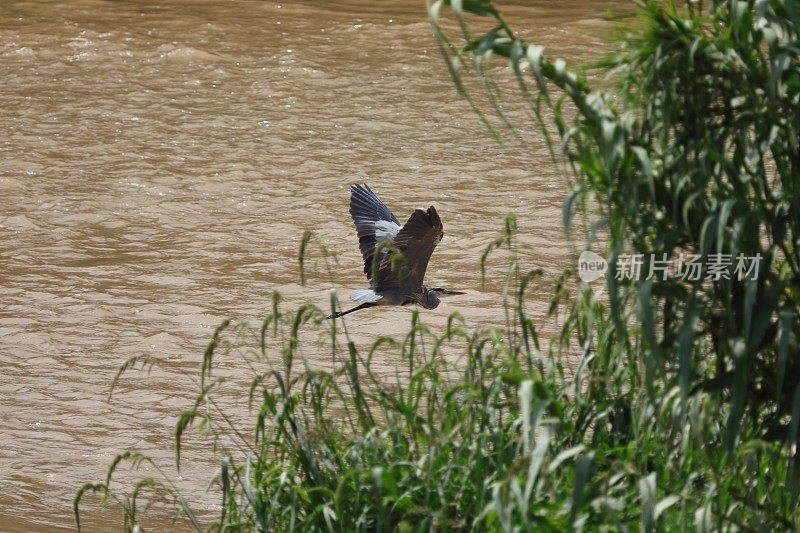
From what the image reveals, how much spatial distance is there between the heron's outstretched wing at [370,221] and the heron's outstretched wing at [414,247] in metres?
0.12

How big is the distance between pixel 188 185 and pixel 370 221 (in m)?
2.60

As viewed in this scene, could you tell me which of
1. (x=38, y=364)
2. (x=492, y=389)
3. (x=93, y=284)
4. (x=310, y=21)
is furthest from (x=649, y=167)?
(x=310, y=21)

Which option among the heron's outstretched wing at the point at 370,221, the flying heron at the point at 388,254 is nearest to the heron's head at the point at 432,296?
Result: the flying heron at the point at 388,254

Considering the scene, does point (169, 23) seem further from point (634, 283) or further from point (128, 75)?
point (634, 283)

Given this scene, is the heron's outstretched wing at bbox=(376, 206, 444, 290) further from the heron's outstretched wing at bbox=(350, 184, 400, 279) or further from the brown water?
the brown water

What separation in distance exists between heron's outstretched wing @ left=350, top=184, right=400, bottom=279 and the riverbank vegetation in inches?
57.7

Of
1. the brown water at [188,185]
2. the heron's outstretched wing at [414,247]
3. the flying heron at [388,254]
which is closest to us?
the heron's outstretched wing at [414,247]

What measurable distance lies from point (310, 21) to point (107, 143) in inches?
102

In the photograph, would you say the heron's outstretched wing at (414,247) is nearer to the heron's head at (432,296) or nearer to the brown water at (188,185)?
the heron's head at (432,296)

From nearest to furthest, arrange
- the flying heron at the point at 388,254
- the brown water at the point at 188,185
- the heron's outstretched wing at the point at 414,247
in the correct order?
the heron's outstretched wing at the point at 414,247 → the flying heron at the point at 388,254 → the brown water at the point at 188,185

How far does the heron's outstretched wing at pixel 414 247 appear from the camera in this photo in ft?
13.4

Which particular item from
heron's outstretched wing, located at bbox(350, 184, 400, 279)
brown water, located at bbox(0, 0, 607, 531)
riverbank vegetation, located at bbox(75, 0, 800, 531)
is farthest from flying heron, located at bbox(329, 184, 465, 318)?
riverbank vegetation, located at bbox(75, 0, 800, 531)

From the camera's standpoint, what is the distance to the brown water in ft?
15.3

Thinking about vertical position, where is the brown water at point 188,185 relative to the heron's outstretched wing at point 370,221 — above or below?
below
